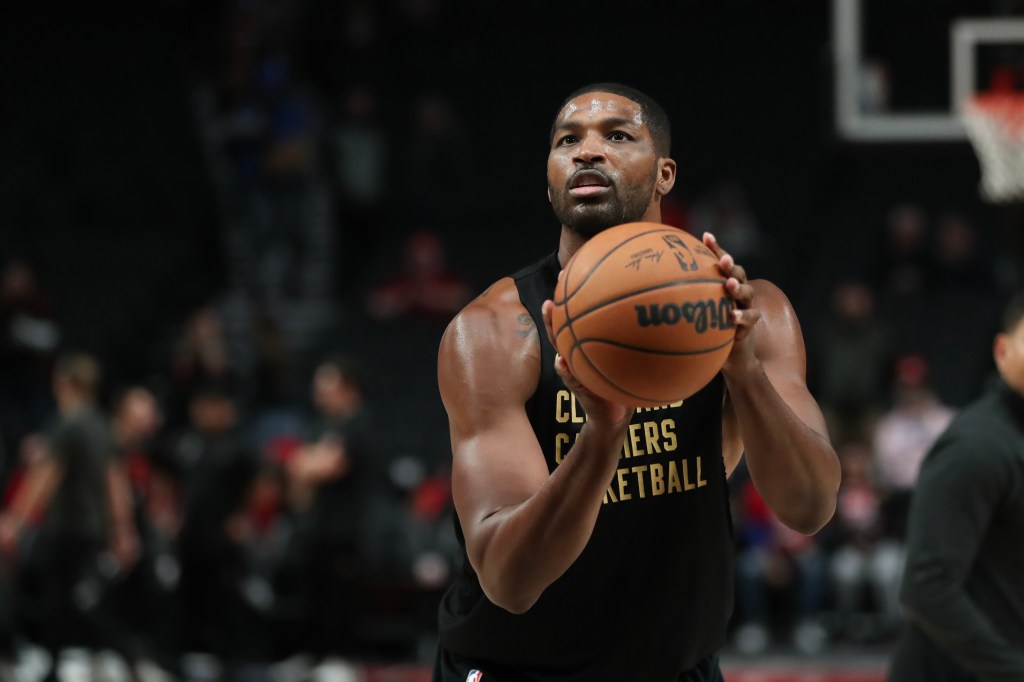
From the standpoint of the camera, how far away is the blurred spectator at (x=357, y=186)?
14594 mm

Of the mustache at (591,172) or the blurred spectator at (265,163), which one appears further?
the blurred spectator at (265,163)

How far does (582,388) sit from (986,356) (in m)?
10.3

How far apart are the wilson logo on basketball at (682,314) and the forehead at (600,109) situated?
2.01ft

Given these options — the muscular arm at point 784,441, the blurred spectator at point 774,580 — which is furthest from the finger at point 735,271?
the blurred spectator at point 774,580

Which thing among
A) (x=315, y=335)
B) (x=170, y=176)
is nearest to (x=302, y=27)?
(x=170, y=176)

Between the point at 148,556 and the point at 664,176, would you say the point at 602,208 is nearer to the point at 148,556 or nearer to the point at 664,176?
the point at 664,176

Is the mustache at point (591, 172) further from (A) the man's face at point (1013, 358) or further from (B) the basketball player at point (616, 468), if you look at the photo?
(A) the man's face at point (1013, 358)

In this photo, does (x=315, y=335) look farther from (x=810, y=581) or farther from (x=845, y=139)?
(x=845, y=139)

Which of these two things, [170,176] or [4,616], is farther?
Answer: [170,176]

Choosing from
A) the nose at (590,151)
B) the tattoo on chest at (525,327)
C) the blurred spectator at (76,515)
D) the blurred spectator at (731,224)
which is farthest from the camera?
the blurred spectator at (731,224)

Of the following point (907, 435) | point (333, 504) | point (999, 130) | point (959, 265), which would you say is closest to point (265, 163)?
point (959, 265)

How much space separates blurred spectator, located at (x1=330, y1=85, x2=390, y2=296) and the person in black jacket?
10.8m

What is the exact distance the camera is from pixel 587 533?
9.74 feet

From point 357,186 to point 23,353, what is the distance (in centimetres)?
347
